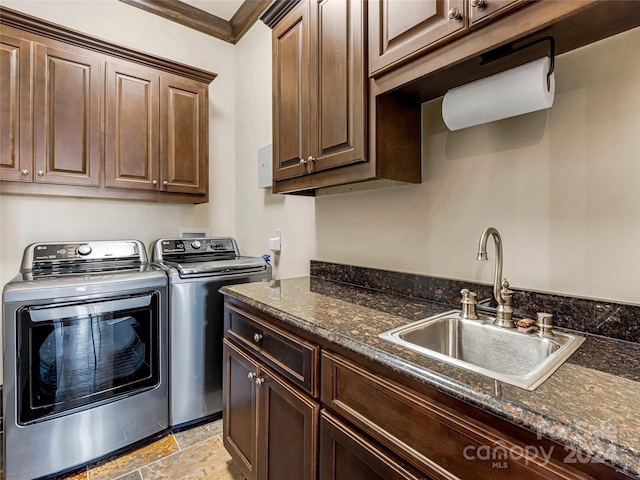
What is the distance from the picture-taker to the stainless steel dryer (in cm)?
189

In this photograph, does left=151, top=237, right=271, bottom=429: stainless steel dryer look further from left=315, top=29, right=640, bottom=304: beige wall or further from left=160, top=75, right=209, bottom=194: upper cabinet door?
left=315, top=29, right=640, bottom=304: beige wall

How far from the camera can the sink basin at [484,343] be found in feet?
2.77

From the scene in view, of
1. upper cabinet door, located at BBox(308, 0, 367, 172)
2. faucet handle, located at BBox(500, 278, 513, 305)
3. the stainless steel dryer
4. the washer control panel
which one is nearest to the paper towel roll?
upper cabinet door, located at BBox(308, 0, 367, 172)

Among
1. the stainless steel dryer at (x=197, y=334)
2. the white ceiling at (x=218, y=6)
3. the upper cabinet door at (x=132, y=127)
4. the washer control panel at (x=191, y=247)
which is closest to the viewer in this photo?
the stainless steel dryer at (x=197, y=334)

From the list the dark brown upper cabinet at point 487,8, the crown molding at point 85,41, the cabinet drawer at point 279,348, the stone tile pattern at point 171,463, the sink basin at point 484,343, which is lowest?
the stone tile pattern at point 171,463

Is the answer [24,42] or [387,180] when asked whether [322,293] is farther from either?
[24,42]

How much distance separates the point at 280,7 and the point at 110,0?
1.64 metres

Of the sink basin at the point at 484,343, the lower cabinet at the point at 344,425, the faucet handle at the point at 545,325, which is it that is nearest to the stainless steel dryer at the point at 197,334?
the lower cabinet at the point at 344,425

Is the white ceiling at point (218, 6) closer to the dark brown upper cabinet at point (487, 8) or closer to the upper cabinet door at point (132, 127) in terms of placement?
the upper cabinet door at point (132, 127)

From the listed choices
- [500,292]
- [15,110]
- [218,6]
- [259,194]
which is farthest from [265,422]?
[218,6]

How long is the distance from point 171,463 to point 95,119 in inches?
81.5

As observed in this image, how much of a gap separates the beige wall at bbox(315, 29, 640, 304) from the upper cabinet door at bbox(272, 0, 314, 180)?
531mm

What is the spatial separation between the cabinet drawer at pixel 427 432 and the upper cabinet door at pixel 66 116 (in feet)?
6.51

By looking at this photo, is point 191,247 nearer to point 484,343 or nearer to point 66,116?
point 66,116
